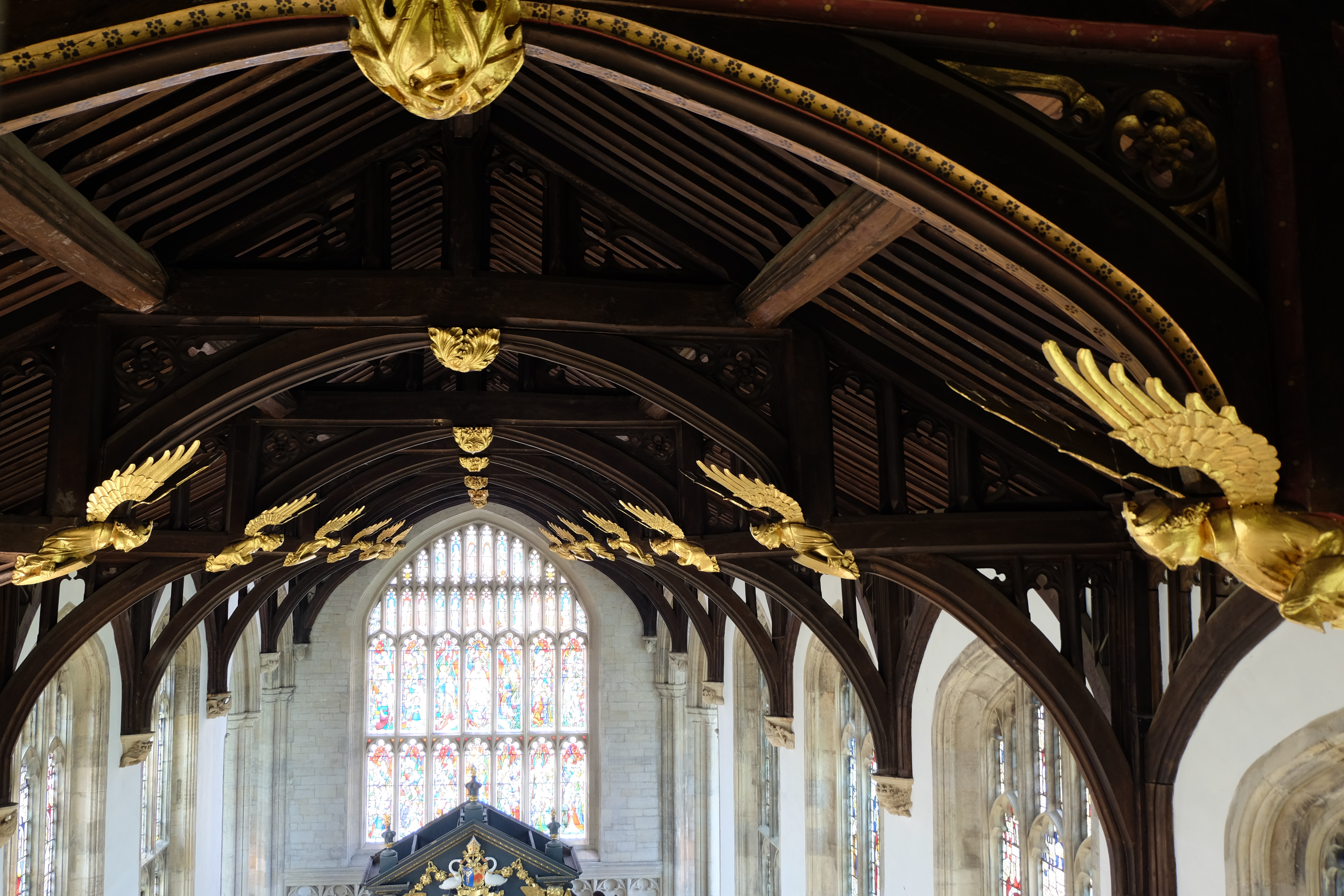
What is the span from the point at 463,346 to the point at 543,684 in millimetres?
15782

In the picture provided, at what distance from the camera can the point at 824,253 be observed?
430 cm

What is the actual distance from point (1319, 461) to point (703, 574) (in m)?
9.06

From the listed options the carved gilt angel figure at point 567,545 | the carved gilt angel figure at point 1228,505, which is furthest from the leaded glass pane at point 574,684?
the carved gilt angel figure at point 1228,505

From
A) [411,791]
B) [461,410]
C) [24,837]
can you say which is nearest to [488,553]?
[411,791]

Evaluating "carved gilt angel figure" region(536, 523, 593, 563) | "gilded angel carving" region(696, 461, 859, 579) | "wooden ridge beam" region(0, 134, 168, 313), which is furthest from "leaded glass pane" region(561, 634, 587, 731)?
"wooden ridge beam" region(0, 134, 168, 313)

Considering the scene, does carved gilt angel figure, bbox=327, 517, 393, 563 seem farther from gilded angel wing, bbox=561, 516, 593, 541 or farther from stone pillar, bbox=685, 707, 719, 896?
stone pillar, bbox=685, 707, 719, 896

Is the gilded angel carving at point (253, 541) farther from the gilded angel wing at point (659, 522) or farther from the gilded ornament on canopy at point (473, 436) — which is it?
the gilded angel wing at point (659, 522)

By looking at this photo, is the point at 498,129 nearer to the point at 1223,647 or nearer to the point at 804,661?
the point at 1223,647

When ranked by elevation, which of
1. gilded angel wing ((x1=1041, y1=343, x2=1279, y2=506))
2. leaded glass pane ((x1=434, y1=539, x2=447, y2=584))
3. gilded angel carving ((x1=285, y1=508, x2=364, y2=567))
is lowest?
gilded angel wing ((x1=1041, y1=343, x2=1279, y2=506))

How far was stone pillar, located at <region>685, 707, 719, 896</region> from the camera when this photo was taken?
55.2ft

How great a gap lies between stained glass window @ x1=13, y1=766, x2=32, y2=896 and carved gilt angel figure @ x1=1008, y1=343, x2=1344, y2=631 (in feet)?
32.9

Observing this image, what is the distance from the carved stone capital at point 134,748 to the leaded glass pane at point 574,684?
9.08 metres

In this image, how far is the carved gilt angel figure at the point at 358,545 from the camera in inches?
448

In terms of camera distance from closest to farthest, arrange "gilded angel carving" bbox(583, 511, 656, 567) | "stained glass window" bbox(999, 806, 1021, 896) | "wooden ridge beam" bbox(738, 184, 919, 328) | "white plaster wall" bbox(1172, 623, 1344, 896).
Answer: "wooden ridge beam" bbox(738, 184, 919, 328)
"white plaster wall" bbox(1172, 623, 1344, 896)
"stained glass window" bbox(999, 806, 1021, 896)
"gilded angel carving" bbox(583, 511, 656, 567)
